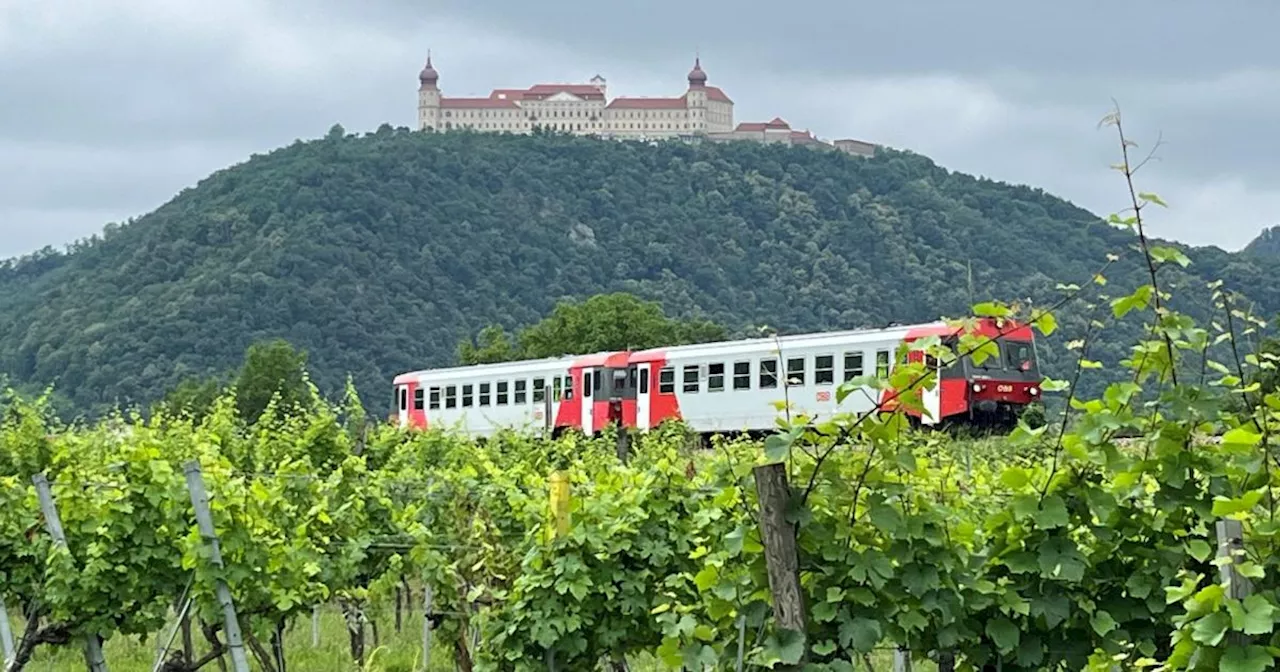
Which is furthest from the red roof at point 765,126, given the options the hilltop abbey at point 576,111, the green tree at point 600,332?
the green tree at point 600,332

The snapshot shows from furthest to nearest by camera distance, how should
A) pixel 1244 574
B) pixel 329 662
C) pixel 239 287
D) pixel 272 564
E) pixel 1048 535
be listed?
pixel 239 287 → pixel 329 662 → pixel 272 564 → pixel 1048 535 → pixel 1244 574

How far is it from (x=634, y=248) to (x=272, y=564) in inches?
3898

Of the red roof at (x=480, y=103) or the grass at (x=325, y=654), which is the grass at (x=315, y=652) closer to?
the grass at (x=325, y=654)

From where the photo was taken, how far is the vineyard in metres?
5.02

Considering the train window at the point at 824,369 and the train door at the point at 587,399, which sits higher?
the train window at the point at 824,369

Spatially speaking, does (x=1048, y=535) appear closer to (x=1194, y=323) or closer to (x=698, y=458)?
(x=1194, y=323)

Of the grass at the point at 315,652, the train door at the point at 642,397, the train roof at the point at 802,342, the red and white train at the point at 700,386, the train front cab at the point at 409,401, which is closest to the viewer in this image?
the grass at the point at 315,652

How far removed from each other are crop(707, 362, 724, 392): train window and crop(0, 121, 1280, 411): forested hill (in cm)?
2923

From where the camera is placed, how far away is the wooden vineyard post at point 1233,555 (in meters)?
4.23

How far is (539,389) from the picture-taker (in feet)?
110

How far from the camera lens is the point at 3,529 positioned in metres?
11.5

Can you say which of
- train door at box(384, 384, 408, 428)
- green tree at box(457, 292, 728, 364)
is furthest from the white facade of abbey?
train door at box(384, 384, 408, 428)

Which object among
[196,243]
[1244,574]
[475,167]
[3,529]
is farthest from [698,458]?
[475,167]

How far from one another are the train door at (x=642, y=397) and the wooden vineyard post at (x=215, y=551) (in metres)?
21.7
